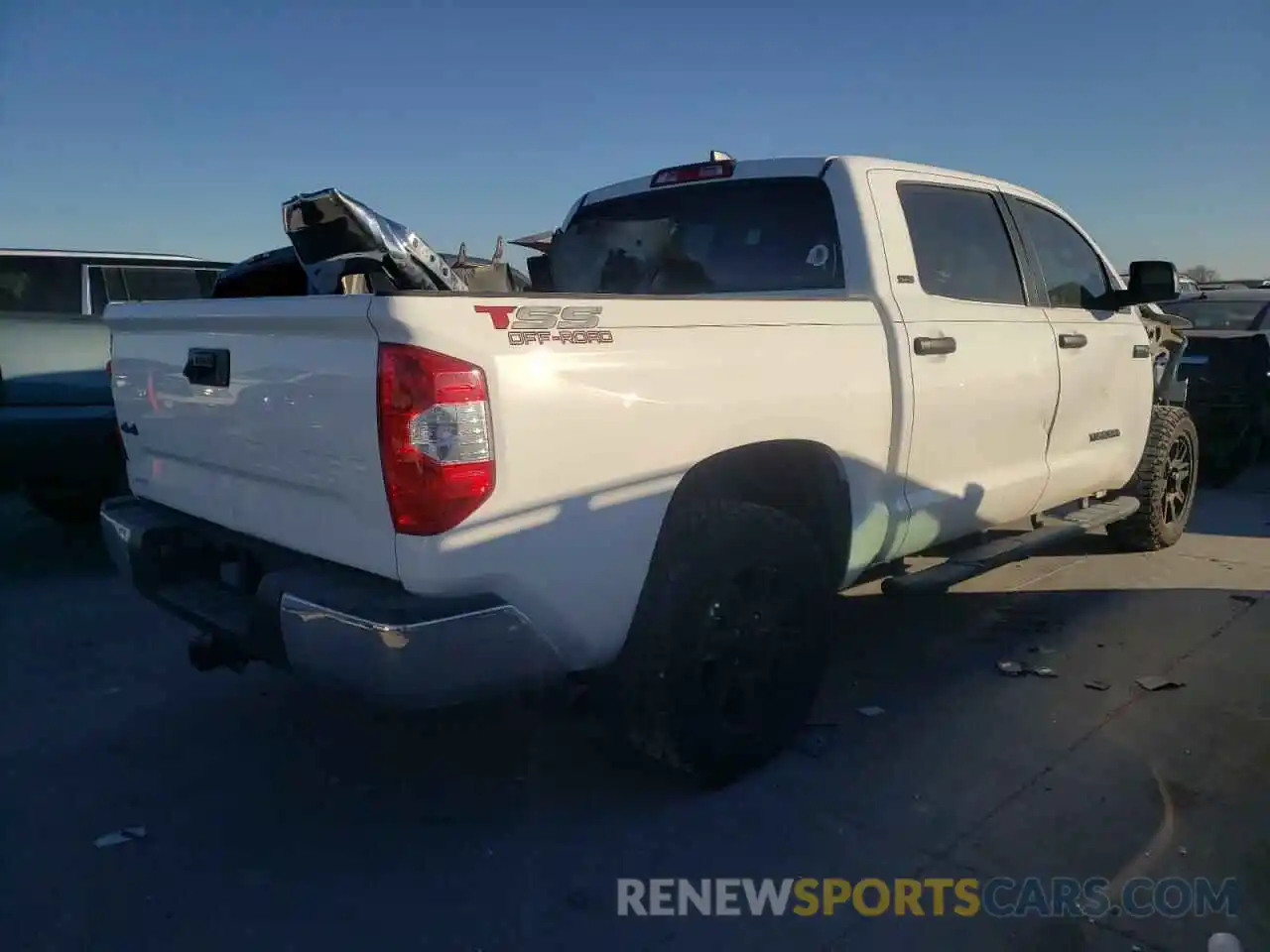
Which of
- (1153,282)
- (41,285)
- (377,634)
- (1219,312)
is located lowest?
(377,634)

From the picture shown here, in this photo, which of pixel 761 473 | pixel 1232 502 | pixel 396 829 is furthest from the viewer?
pixel 1232 502

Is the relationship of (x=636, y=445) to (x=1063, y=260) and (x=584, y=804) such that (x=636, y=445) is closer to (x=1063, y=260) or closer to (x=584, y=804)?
(x=584, y=804)

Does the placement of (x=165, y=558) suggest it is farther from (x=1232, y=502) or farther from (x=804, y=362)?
(x=1232, y=502)

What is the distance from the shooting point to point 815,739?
3.70 metres

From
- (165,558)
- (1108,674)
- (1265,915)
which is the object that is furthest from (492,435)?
(1108,674)

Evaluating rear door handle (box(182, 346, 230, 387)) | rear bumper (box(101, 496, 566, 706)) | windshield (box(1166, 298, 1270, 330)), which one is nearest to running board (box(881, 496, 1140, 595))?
rear bumper (box(101, 496, 566, 706))

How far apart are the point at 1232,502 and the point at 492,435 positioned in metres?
7.44

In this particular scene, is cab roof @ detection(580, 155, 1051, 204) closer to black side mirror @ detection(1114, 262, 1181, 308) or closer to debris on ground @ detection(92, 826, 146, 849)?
black side mirror @ detection(1114, 262, 1181, 308)

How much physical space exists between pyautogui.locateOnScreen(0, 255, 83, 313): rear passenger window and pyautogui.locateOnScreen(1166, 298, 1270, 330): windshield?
8789 mm

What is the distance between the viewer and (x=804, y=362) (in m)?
3.29

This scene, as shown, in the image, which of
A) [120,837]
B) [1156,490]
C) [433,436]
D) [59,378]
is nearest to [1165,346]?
[1156,490]

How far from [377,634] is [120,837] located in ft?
4.42

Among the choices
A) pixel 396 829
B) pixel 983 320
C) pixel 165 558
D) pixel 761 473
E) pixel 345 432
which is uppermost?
pixel 983 320

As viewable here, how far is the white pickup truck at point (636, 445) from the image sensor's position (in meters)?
2.51
